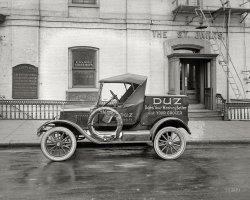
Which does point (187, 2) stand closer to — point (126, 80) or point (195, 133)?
point (195, 133)

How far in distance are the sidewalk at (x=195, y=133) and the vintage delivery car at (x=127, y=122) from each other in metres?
2.03

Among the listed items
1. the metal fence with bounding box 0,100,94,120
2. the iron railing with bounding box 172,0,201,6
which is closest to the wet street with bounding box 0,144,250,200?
the metal fence with bounding box 0,100,94,120

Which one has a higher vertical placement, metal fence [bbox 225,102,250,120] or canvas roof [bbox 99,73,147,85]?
canvas roof [bbox 99,73,147,85]

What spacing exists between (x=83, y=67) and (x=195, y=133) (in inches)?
264

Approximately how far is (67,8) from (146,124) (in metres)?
9.38

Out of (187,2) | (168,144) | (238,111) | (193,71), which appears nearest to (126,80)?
(168,144)

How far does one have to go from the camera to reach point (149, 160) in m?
7.84

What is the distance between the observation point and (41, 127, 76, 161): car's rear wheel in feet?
25.2

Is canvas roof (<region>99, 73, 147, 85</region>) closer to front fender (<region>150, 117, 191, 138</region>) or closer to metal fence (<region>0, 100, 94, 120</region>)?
front fender (<region>150, 117, 191, 138</region>)

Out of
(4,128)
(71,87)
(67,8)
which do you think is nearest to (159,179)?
(4,128)

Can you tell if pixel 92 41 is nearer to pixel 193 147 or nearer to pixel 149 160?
pixel 193 147

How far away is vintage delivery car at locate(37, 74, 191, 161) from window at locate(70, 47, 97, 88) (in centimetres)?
777

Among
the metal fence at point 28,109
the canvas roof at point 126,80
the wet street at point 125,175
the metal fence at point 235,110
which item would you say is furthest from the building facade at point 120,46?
the canvas roof at point 126,80

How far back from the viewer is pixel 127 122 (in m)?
8.18
